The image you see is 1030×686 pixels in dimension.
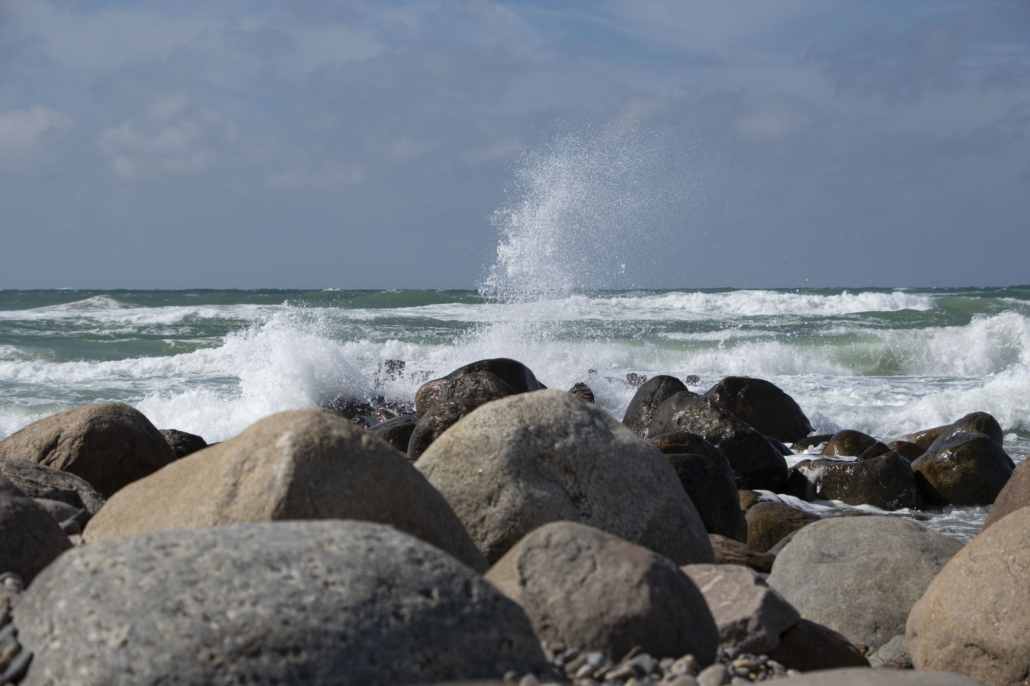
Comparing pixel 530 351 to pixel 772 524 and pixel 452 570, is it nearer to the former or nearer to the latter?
pixel 772 524

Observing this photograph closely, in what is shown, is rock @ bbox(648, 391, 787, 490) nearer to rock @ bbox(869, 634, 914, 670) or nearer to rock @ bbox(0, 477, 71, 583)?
rock @ bbox(869, 634, 914, 670)

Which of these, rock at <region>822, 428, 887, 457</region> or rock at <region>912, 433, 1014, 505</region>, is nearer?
rock at <region>912, 433, 1014, 505</region>

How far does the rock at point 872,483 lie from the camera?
28.0 feet

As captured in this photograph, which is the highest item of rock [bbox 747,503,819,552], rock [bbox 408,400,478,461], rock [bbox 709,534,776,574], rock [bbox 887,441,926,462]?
rock [bbox 408,400,478,461]

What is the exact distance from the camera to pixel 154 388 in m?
15.0

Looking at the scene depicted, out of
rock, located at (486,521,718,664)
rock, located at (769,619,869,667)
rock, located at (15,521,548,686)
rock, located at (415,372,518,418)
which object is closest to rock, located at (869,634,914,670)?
rock, located at (769,619,869,667)

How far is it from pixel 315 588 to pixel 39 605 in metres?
0.74

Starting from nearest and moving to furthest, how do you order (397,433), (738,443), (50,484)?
1. (50,484)
2. (738,443)
3. (397,433)

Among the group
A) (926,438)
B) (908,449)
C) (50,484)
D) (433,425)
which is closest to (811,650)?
(50,484)

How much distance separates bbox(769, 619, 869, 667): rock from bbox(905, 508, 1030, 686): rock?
376 millimetres

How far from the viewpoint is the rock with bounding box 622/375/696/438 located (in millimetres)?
11234

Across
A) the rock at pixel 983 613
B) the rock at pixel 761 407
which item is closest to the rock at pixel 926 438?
the rock at pixel 761 407

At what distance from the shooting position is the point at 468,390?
10367 mm

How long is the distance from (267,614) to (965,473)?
812cm
